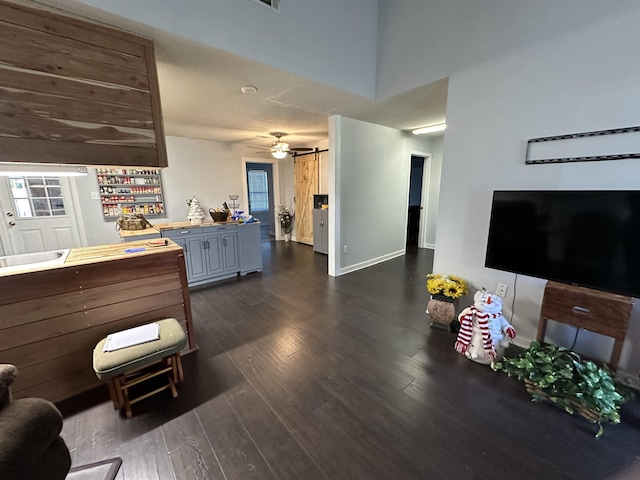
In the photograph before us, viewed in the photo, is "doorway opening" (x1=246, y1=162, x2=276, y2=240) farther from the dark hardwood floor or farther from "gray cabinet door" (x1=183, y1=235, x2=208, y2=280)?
the dark hardwood floor

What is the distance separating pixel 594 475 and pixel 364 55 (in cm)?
378

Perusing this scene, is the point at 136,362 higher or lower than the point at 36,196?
lower

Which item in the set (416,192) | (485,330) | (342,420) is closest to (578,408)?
(485,330)

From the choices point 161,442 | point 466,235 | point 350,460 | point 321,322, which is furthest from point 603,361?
point 161,442

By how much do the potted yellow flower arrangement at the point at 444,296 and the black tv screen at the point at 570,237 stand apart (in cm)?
39

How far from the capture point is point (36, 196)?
382 centimetres

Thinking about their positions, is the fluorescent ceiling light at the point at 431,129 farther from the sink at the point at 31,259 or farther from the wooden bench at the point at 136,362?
the sink at the point at 31,259

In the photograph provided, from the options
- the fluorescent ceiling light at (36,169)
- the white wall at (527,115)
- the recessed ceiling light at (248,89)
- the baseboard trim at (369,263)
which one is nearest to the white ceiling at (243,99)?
the recessed ceiling light at (248,89)

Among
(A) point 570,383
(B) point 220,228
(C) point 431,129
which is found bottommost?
(A) point 570,383

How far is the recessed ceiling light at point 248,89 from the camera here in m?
2.62

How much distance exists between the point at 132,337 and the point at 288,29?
9.09 ft

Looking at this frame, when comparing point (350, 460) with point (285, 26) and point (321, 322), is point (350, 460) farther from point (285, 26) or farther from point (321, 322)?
point (285, 26)

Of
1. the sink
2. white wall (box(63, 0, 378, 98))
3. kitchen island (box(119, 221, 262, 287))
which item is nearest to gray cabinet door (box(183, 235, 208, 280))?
kitchen island (box(119, 221, 262, 287))

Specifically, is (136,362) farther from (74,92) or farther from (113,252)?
(74,92)
